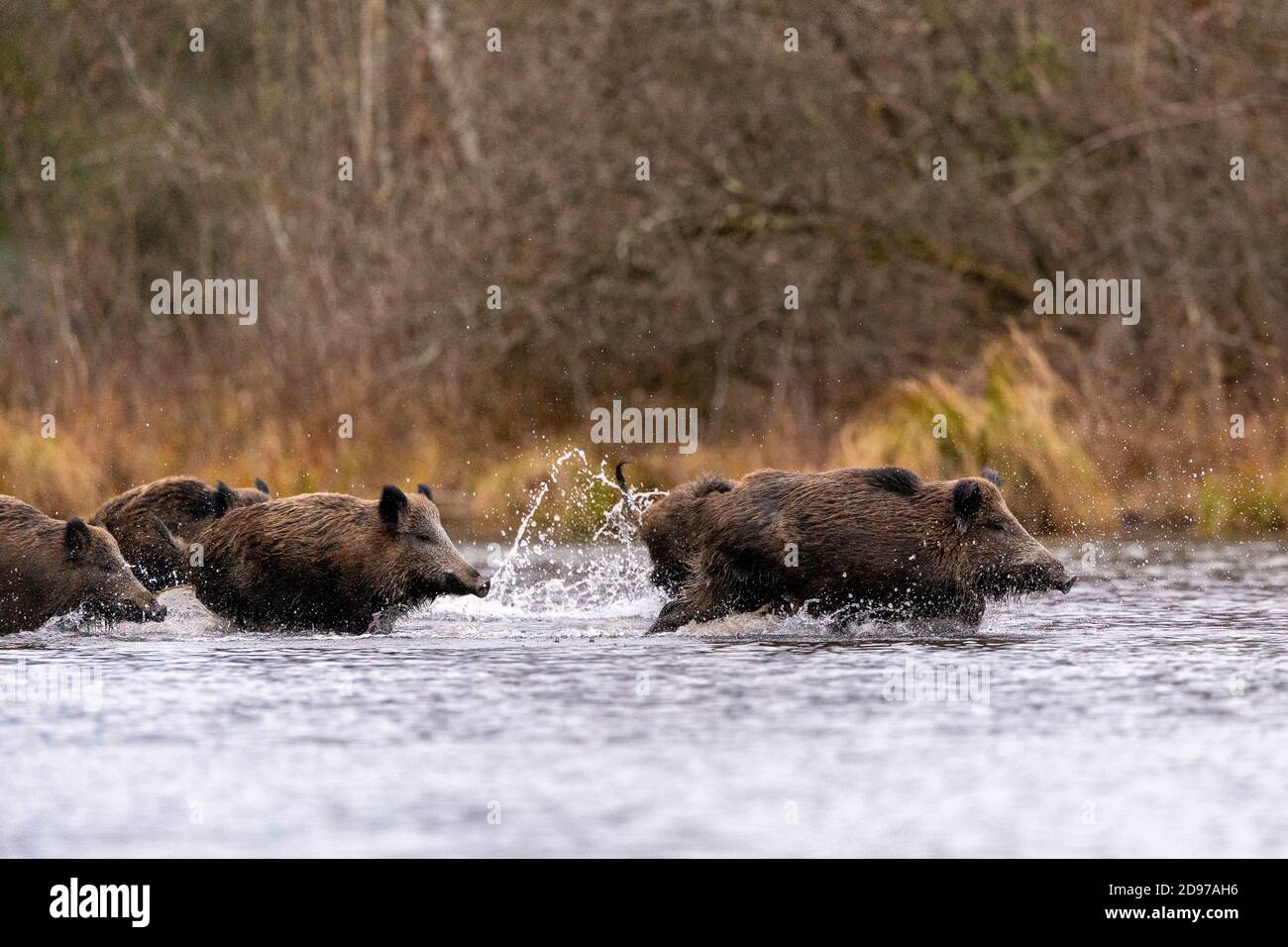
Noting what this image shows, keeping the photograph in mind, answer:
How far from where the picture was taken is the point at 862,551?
11703 millimetres

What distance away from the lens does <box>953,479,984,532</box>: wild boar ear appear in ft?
38.6

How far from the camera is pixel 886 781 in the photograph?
7.72 meters

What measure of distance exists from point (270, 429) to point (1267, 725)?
15143 mm

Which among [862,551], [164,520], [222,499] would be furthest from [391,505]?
[862,551]

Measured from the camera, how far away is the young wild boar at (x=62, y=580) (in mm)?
11977

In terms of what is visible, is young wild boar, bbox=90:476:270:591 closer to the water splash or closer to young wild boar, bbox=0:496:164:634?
young wild boar, bbox=0:496:164:634

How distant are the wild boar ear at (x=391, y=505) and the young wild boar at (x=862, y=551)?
1.65m

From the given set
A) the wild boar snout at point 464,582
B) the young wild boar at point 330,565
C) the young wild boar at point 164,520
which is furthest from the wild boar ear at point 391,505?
the young wild boar at point 164,520

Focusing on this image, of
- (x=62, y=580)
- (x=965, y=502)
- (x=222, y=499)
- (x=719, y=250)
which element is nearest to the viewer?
Result: (x=965, y=502)

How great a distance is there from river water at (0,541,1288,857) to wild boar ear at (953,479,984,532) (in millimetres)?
633

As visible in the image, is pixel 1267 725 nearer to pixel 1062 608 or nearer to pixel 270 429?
pixel 1062 608

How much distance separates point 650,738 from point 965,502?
3786mm

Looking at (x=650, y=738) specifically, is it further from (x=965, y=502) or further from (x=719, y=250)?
(x=719, y=250)

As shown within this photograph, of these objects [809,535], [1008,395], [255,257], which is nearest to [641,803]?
[809,535]
